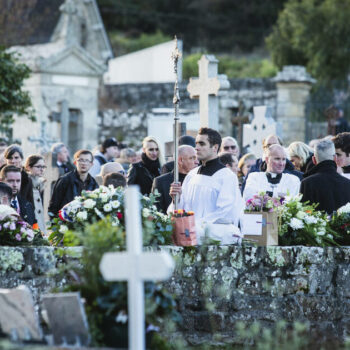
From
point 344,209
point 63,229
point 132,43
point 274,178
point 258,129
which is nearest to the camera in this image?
point 63,229

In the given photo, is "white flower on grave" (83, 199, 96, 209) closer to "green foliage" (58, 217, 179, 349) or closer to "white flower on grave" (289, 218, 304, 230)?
"white flower on grave" (289, 218, 304, 230)

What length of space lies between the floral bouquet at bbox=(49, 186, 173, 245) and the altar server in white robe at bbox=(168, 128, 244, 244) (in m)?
0.37

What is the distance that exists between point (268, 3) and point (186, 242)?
138 feet

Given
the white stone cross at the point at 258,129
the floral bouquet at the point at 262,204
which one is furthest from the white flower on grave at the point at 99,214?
the white stone cross at the point at 258,129


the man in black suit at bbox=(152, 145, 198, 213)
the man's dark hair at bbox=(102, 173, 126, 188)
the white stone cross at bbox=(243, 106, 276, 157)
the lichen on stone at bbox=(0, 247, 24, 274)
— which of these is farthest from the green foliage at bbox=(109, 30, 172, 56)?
the lichen on stone at bbox=(0, 247, 24, 274)

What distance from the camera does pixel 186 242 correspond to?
24.6 feet

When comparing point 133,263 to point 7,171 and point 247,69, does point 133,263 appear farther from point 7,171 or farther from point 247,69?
point 247,69

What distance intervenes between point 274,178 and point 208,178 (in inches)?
65.5

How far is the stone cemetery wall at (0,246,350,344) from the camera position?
23.5ft

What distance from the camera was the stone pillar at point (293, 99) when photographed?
21734 millimetres

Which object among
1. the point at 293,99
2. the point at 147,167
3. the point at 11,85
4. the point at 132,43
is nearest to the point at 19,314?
the point at 147,167

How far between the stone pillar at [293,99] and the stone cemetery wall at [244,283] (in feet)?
44.7

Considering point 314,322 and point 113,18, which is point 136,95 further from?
point 113,18

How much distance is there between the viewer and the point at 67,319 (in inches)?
205
